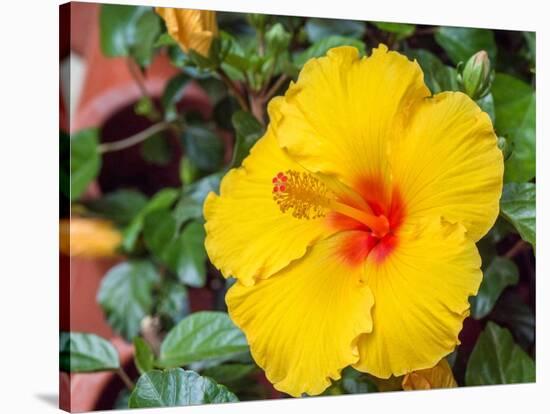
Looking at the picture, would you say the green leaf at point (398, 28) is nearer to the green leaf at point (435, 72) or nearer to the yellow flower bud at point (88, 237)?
the green leaf at point (435, 72)

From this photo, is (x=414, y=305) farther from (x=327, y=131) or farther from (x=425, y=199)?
(x=327, y=131)

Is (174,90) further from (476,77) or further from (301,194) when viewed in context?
(476,77)

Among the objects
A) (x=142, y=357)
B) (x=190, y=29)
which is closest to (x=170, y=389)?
(x=142, y=357)

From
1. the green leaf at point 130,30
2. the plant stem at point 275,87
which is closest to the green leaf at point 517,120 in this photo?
the plant stem at point 275,87

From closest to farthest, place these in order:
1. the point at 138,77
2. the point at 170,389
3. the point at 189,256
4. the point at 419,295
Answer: the point at 170,389 < the point at 419,295 < the point at 189,256 < the point at 138,77

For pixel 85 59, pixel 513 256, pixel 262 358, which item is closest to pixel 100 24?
pixel 85 59

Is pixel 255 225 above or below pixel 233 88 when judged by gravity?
below
